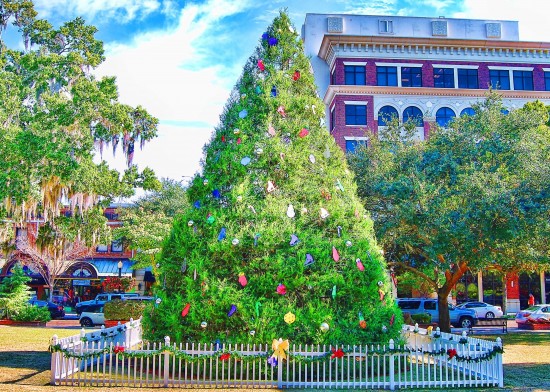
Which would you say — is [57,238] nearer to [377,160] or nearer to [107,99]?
[107,99]

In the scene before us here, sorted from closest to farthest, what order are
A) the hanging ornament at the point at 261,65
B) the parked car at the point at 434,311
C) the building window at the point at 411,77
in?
→ the hanging ornament at the point at 261,65 → the parked car at the point at 434,311 → the building window at the point at 411,77

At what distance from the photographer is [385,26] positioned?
52750 millimetres

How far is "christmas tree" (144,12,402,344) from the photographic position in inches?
511

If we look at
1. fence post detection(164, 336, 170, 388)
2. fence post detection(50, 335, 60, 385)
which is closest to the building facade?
fence post detection(164, 336, 170, 388)

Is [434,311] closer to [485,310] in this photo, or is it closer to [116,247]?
[485,310]

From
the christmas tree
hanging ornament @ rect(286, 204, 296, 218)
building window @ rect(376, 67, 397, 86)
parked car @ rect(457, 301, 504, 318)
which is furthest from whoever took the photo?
building window @ rect(376, 67, 397, 86)

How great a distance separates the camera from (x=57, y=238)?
26.7 metres

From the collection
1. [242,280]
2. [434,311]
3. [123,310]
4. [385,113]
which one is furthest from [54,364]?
[385,113]

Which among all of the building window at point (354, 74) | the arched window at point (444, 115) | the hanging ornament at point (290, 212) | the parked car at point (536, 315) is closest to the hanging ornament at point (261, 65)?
the hanging ornament at point (290, 212)

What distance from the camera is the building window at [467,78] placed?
1932 inches

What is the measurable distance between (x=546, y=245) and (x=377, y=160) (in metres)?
7.92

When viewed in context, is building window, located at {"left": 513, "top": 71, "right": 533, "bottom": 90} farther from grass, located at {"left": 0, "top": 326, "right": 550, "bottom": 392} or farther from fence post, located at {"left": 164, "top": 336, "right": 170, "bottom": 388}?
fence post, located at {"left": 164, "top": 336, "right": 170, "bottom": 388}

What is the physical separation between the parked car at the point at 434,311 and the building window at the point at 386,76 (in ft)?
70.6

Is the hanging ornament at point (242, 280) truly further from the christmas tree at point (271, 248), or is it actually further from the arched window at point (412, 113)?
the arched window at point (412, 113)
